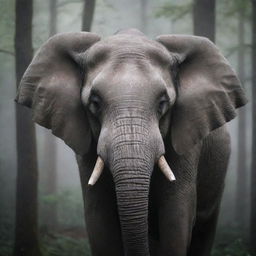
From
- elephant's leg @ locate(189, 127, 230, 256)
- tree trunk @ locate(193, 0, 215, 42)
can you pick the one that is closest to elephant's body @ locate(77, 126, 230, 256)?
elephant's leg @ locate(189, 127, 230, 256)

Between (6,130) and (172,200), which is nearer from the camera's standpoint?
(172,200)

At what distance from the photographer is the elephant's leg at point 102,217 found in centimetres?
644

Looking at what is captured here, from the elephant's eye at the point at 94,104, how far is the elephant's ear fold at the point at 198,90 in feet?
3.21

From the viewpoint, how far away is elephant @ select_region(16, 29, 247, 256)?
212 inches

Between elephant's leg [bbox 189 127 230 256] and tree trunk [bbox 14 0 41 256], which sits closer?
elephant's leg [bbox 189 127 230 256]

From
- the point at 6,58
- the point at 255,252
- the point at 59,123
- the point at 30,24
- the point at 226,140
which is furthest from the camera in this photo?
the point at 6,58

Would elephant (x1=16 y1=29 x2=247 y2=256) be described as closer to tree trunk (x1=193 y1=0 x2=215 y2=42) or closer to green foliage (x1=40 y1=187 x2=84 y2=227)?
tree trunk (x1=193 y1=0 x2=215 y2=42)

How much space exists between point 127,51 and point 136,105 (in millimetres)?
739

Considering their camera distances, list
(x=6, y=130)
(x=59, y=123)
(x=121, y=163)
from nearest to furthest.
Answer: (x=121, y=163) → (x=59, y=123) → (x=6, y=130)

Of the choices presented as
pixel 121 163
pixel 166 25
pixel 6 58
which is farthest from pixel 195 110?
pixel 166 25

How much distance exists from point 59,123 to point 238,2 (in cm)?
1097

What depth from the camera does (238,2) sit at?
1588 cm

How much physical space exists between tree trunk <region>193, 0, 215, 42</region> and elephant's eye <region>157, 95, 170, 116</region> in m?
6.52

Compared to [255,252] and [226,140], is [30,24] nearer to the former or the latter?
[226,140]
